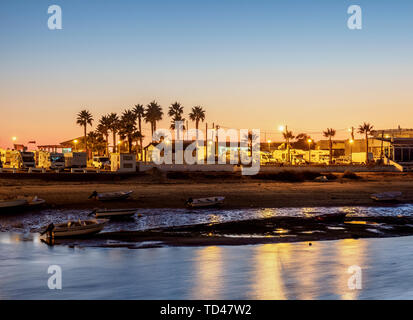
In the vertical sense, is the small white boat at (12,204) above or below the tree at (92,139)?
below

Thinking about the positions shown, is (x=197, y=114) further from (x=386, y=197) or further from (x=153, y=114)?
(x=386, y=197)

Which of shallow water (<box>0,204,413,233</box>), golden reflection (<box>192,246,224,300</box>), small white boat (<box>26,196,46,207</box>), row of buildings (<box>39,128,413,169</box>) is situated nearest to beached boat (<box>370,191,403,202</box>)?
shallow water (<box>0,204,413,233</box>)

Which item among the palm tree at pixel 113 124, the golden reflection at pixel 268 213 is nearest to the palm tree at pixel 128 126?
the palm tree at pixel 113 124

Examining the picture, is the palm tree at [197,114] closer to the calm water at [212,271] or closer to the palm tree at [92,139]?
the palm tree at [92,139]

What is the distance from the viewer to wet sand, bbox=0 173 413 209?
139ft

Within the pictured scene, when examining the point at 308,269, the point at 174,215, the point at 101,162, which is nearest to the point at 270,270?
the point at 308,269

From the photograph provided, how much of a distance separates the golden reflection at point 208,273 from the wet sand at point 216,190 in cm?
1484

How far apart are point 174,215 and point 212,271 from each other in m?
13.1

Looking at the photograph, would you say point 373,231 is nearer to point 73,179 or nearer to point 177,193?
point 177,193

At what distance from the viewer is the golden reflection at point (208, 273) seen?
20719 mm

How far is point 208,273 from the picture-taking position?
77.2 feet

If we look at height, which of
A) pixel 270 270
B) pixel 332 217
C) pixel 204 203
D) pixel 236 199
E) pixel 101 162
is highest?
pixel 101 162
